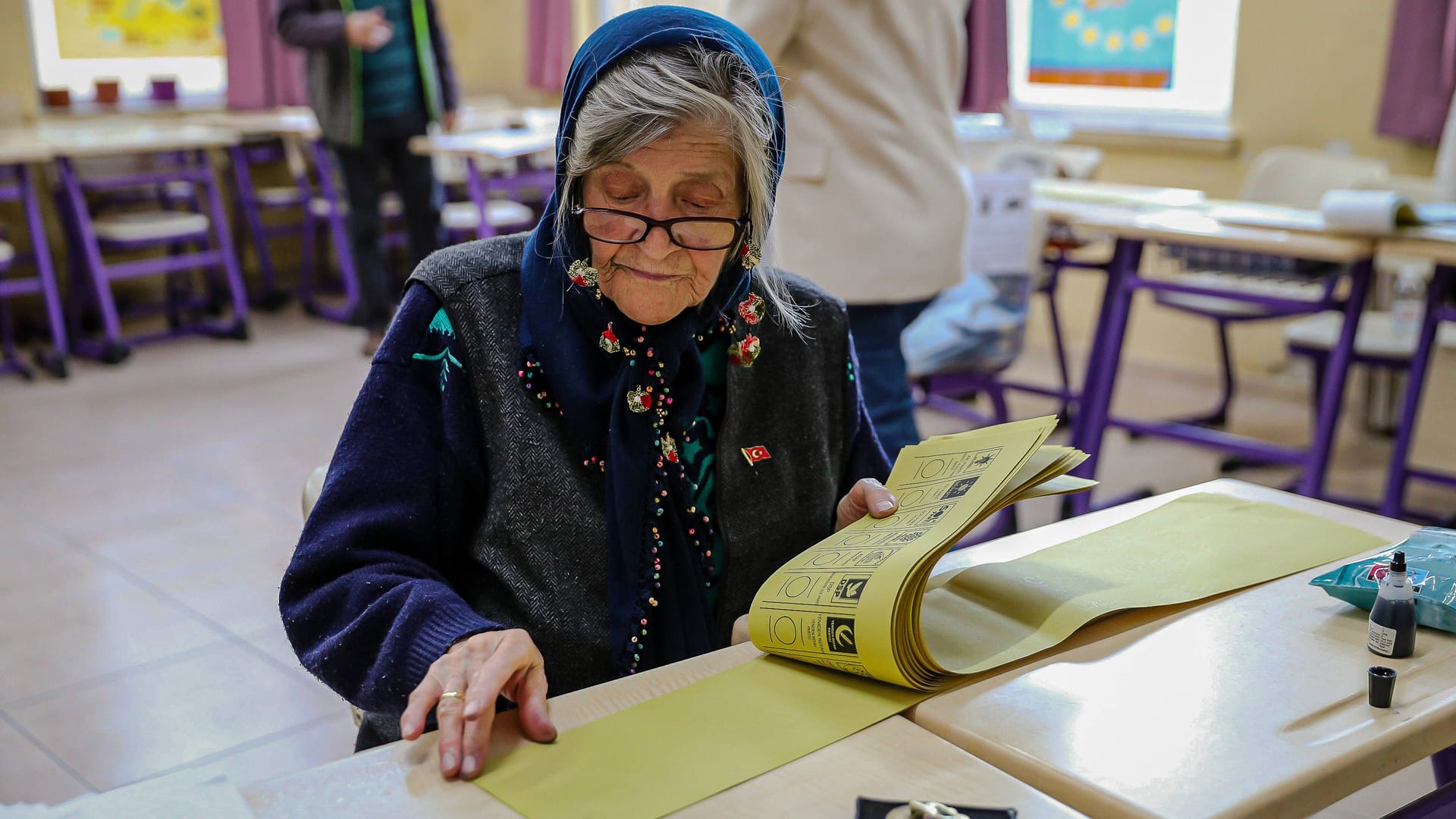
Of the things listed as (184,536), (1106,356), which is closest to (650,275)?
(1106,356)

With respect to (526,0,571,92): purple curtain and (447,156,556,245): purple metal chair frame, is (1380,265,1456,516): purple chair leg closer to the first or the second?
(447,156,556,245): purple metal chair frame

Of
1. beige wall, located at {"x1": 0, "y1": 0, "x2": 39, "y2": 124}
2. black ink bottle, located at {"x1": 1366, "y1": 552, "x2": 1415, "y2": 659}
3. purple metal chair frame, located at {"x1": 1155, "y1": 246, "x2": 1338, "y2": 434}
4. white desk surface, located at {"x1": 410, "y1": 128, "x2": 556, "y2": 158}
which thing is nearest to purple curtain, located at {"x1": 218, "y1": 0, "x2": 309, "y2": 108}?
beige wall, located at {"x1": 0, "y1": 0, "x2": 39, "y2": 124}

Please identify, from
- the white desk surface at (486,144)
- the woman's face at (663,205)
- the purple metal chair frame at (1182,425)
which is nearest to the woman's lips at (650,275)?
the woman's face at (663,205)

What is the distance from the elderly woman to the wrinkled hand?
3524mm

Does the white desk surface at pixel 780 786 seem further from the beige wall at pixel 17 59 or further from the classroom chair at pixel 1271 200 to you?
the beige wall at pixel 17 59

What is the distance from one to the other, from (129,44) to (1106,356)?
5.24 metres

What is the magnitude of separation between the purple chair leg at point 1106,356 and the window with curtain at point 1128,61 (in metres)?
1.99

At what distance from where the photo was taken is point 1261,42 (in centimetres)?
465

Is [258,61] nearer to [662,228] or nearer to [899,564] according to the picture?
[662,228]

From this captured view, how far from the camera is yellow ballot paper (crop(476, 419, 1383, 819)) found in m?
0.76

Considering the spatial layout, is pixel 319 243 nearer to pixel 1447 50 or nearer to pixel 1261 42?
pixel 1261 42

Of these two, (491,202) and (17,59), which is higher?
(17,59)

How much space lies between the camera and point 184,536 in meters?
3.21

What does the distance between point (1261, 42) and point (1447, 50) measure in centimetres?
70
